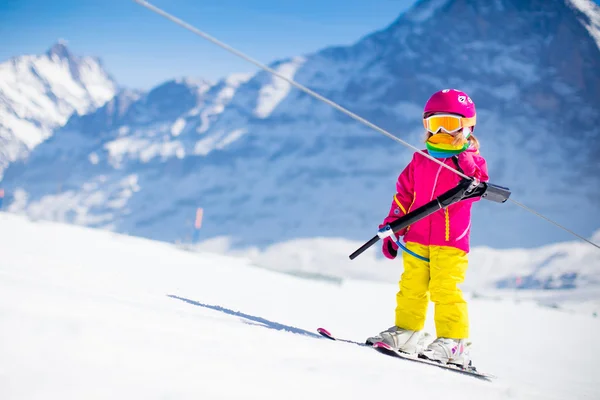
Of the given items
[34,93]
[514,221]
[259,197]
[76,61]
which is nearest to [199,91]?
[259,197]

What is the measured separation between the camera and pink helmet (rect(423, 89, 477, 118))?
2959mm

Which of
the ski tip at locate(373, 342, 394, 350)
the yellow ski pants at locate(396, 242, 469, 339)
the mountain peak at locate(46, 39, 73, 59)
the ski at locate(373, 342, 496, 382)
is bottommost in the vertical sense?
the ski at locate(373, 342, 496, 382)

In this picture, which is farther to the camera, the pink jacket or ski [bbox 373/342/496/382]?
the pink jacket

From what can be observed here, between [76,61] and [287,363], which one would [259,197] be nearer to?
[287,363]

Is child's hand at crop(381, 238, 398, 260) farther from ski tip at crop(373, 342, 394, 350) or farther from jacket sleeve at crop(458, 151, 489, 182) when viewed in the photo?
ski tip at crop(373, 342, 394, 350)

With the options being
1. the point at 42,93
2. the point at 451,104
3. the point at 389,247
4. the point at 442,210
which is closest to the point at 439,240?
the point at 442,210

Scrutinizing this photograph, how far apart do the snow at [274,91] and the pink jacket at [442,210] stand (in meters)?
52.4

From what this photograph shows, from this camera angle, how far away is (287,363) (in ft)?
4.73

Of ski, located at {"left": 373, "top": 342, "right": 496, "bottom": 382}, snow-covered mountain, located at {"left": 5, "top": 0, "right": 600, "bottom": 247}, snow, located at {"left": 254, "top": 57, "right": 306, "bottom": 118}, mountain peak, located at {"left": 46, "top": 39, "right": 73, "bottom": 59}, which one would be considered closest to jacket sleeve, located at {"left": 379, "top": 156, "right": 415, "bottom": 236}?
ski, located at {"left": 373, "top": 342, "right": 496, "bottom": 382}

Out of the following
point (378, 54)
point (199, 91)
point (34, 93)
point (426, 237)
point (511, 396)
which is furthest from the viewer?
A: point (34, 93)

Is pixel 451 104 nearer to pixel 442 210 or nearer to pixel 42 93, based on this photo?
pixel 442 210

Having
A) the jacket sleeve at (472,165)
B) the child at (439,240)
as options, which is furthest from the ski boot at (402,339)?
the jacket sleeve at (472,165)

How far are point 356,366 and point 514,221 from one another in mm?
37457

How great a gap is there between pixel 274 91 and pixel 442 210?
2221 inches
